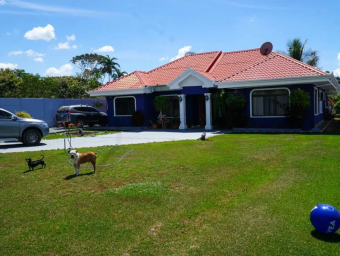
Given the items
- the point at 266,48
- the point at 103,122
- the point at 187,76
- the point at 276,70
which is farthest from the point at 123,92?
the point at 276,70

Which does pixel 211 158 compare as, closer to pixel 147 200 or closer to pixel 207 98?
pixel 147 200

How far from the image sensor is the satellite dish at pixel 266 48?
72.5ft

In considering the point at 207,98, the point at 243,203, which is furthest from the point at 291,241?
the point at 207,98

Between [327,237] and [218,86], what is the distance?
15.5 metres

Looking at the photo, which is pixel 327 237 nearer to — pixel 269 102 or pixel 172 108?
pixel 269 102

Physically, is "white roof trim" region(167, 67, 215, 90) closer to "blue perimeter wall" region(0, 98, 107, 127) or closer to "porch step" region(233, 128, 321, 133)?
"porch step" region(233, 128, 321, 133)

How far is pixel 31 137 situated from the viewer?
14.6 metres

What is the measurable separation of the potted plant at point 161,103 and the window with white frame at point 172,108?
956 millimetres

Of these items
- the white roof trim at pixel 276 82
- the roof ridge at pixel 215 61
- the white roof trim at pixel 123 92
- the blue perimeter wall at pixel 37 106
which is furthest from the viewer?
the blue perimeter wall at pixel 37 106

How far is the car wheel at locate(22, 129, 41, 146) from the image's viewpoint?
1442 cm

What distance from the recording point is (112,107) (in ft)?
81.1

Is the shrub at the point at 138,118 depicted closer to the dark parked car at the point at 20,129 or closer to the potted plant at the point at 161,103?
the potted plant at the point at 161,103

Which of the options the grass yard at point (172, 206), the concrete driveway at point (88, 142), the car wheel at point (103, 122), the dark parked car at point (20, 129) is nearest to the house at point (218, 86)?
the car wheel at point (103, 122)

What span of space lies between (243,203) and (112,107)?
2021cm
